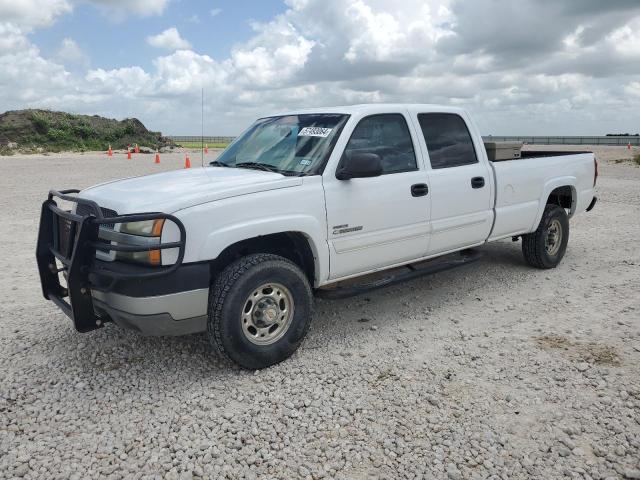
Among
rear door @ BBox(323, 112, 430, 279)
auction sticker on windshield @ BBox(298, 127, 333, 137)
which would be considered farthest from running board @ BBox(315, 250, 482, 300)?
auction sticker on windshield @ BBox(298, 127, 333, 137)

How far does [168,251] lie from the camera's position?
3.56 metres

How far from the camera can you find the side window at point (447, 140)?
5.16 meters

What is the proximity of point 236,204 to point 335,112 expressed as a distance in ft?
4.96

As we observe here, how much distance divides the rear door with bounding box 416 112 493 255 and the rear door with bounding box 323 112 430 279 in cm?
17

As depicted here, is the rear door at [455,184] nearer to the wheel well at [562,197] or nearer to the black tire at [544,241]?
the black tire at [544,241]

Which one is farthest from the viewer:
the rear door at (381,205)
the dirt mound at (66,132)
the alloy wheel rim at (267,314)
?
the dirt mound at (66,132)

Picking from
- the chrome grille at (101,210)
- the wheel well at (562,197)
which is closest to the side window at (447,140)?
the wheel well at (562,197)

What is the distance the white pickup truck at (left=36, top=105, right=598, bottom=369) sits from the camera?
3.60 metres

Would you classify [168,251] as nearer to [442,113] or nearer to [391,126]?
[391,126]

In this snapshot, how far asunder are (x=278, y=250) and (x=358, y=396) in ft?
4.34

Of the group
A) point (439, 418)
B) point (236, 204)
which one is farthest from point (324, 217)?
point (439, 418)

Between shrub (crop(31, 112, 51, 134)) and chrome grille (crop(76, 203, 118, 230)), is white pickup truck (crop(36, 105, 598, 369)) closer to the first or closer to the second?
chrome grille (crop(76, 203, 118, 230))

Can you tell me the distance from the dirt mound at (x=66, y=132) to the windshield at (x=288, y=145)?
38.9m

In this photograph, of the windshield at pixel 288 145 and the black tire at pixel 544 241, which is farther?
the black tire at pixel 544 241
